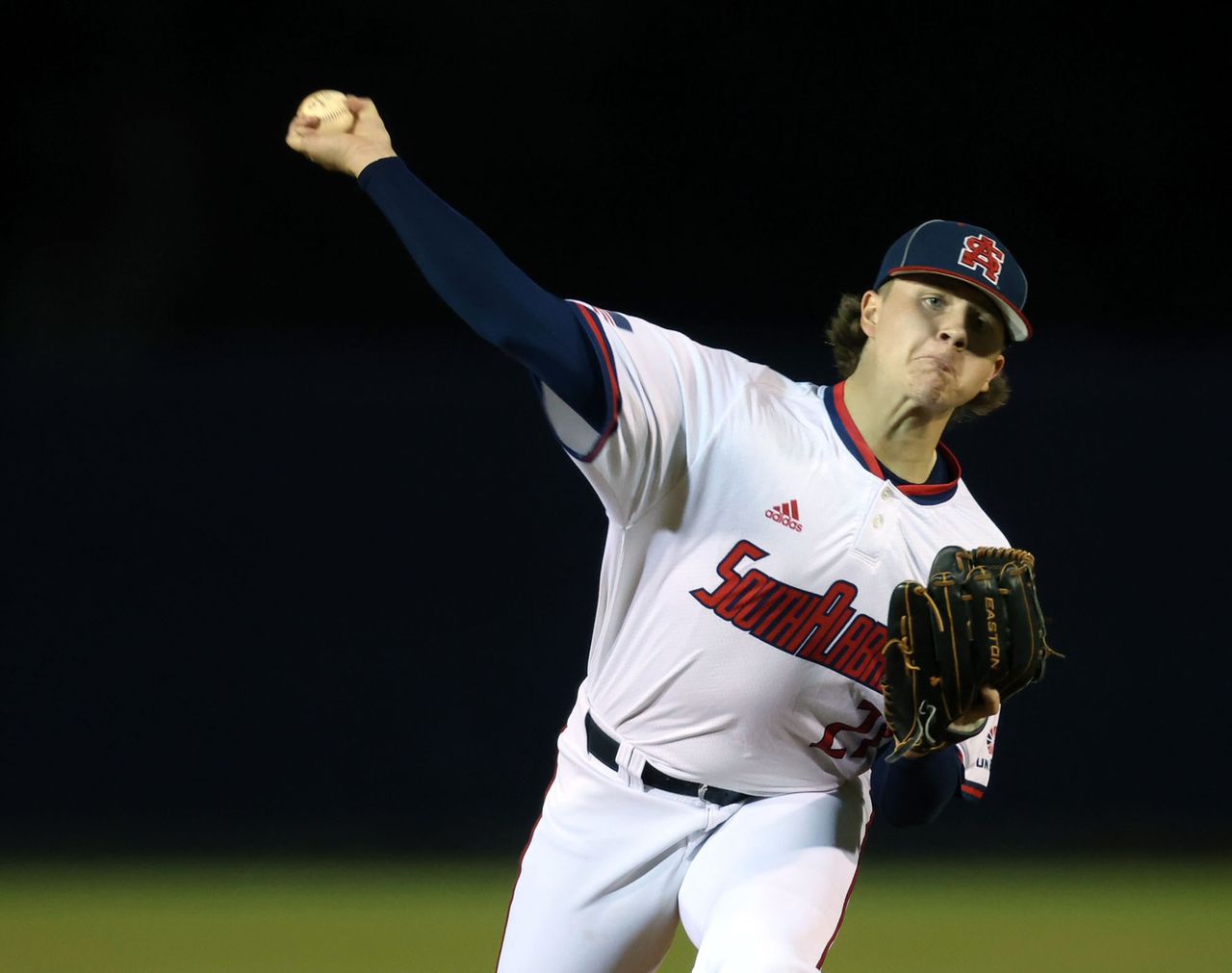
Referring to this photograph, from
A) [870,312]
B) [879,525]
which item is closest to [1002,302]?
[870,312]

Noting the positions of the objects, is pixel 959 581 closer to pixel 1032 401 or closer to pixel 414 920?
pixel 414 920

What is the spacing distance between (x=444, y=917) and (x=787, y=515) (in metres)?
2.79

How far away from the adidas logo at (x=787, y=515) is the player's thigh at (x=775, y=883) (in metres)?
0.51

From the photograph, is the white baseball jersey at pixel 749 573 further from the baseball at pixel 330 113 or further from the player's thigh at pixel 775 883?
the baseball at pixel 330 113

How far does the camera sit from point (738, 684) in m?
2.51

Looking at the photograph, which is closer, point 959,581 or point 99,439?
point 959,581

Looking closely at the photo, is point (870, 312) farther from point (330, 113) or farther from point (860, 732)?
point (330, 113)

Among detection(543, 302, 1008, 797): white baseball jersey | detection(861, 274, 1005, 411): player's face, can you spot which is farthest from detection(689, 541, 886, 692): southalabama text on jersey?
detection(861, 274, 1005, 411): player's face

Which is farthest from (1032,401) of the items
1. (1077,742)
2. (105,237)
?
(105,237)

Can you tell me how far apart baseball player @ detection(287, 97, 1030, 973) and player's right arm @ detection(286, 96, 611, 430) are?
0.23 ft

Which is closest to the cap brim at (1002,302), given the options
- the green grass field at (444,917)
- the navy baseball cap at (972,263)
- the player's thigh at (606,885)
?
the navy baseball cap at (972,263)

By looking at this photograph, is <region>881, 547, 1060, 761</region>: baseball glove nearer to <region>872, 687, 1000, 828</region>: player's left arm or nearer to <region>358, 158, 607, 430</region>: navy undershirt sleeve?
<region>872, 687, 1000, 828</region>: player's left arm

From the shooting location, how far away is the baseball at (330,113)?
225 centimetres

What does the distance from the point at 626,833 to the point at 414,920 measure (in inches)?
93.7
